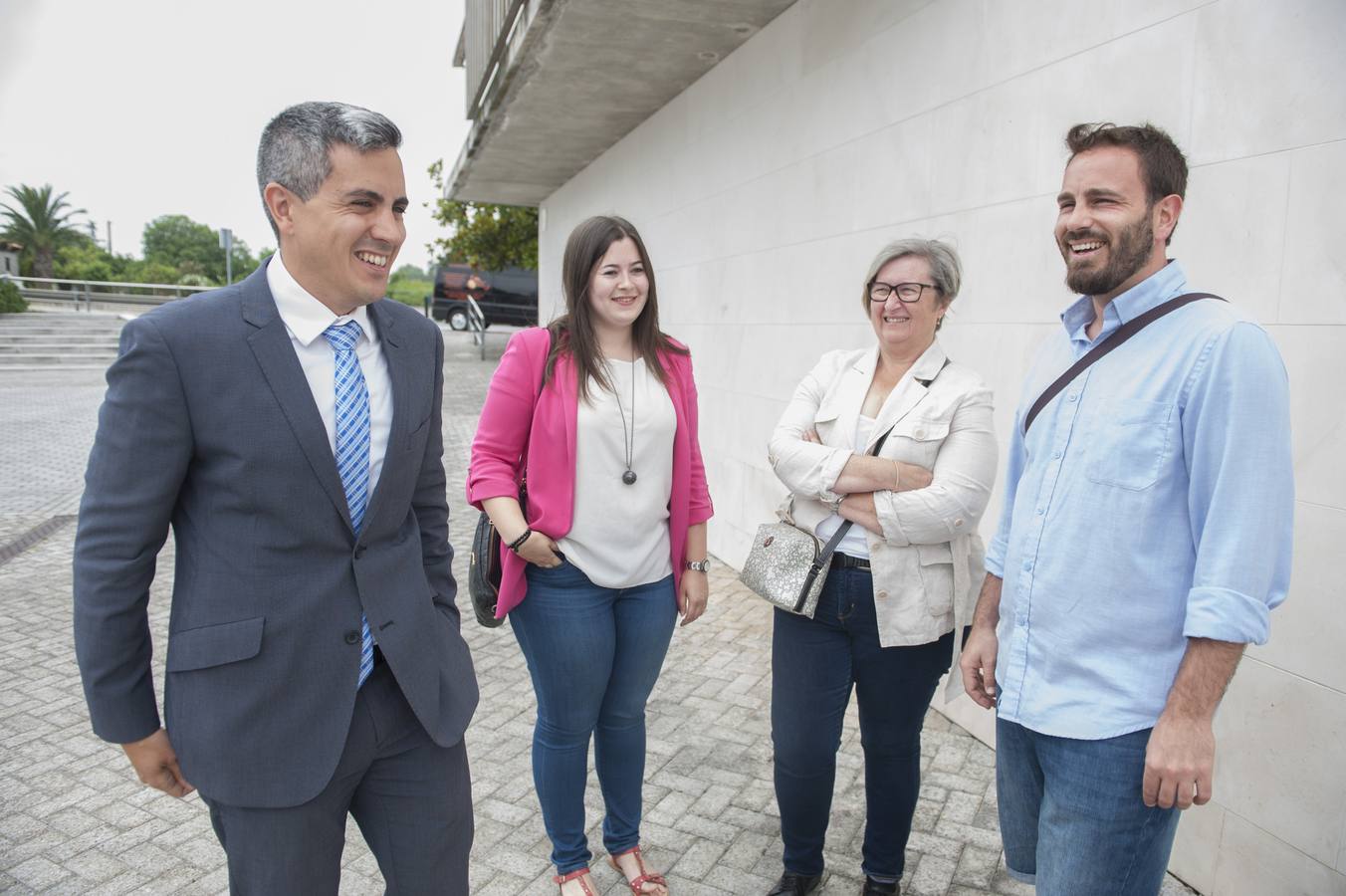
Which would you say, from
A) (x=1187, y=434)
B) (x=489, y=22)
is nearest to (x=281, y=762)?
(x=1187, y=434)

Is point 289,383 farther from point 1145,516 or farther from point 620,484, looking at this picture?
point 1145,516

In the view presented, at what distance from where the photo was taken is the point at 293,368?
165 cm

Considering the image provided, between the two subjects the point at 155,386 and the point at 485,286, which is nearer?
the point at 155,386

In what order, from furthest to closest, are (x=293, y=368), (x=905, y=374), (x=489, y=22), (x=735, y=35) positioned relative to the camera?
(x=489, y=22) → (x=735, y=35) → (x=905, y=374) → (x=293, y=368)

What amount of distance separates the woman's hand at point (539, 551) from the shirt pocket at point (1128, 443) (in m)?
1.47

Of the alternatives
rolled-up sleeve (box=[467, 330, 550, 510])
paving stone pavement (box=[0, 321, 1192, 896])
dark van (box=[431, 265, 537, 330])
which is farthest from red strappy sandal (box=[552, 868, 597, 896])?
dark van (box=[431, 265, 537, 330])

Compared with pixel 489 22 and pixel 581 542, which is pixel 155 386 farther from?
pixel 489 22

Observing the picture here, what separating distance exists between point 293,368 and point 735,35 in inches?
225

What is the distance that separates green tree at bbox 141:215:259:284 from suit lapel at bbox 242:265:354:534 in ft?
251

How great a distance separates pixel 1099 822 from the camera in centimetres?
177

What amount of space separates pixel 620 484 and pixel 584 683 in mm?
606

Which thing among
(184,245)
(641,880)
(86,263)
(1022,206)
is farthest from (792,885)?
(184,245)

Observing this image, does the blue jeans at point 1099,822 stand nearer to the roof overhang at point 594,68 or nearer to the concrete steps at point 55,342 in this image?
the roof overhang at point 594,68

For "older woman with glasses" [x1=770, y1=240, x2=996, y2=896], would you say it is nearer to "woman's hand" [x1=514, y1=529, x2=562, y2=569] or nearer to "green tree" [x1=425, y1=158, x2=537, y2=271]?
"woman's hand" [x1=514, y1=529, x2=562, y2=569]
